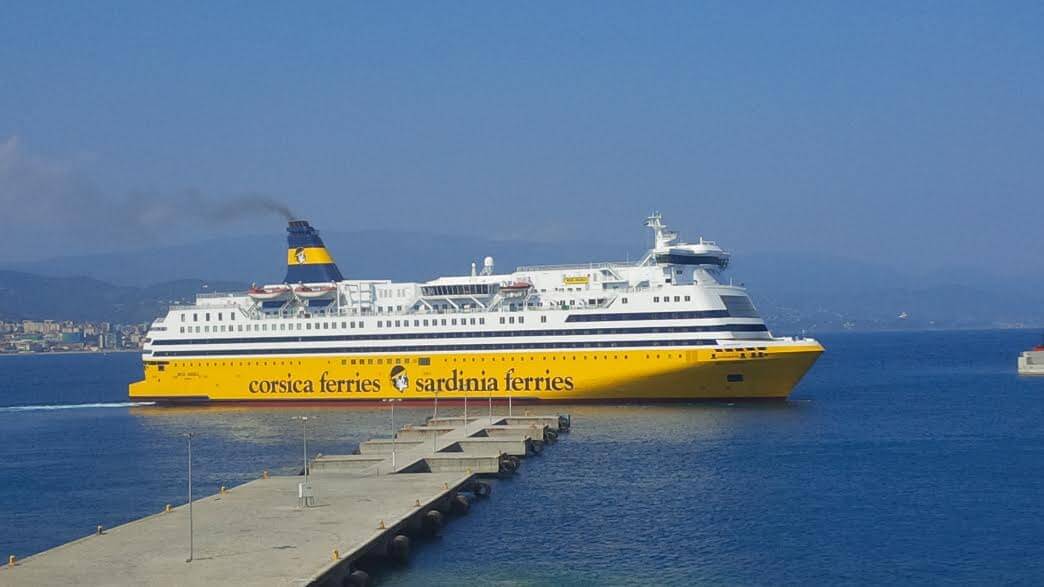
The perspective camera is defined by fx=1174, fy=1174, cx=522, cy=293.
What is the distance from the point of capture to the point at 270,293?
71188mm

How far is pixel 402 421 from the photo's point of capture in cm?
6009

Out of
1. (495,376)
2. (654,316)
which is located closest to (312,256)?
(495,376)

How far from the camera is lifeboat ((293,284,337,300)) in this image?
70.9 meters

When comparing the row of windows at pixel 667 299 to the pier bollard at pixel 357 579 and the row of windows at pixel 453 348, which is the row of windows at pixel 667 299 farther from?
the pier bollard at pixel 357 579

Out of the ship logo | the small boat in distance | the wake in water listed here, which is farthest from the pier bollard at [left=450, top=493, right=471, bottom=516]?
the small boat in distance

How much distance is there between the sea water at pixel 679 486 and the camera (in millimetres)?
28016

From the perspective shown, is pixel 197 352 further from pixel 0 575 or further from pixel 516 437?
pixel 0 575

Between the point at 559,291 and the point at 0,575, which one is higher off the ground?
the point at 559,291

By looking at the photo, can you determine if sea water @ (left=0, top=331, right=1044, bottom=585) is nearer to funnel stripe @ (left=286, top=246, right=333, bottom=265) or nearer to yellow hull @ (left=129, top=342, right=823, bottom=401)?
yellow hull @ (left=129, top=342, right=823, bottom=401)

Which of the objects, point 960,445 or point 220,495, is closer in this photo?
point 220,495

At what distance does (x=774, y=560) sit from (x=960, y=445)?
2161cm

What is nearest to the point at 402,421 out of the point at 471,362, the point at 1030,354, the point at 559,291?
the point at 471,362

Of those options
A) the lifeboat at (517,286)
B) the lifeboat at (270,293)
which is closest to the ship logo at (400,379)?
the lifeboat at (517,286)

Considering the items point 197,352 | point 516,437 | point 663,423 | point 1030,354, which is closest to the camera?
point 516,437
